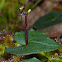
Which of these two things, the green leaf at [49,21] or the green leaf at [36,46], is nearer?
the green leaf at [36,46]

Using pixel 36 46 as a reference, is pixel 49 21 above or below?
above

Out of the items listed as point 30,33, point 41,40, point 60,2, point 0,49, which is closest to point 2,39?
point 0,49

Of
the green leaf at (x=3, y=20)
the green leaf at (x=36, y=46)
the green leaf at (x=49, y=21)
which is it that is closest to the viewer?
the green leaf at (x=36, y=46)

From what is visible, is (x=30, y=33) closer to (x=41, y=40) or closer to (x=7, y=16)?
(x=41, y=40)

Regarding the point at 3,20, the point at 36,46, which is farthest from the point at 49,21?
the point at 36,46

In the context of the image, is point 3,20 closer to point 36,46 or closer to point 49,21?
point 49,21

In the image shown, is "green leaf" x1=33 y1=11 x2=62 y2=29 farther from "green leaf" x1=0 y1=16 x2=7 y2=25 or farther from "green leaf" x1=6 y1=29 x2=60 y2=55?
"green leaf" x1=6 y1=29 x2=60 y2=55

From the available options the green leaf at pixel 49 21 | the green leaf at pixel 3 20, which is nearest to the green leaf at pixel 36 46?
the green leaf at pixel 49 21

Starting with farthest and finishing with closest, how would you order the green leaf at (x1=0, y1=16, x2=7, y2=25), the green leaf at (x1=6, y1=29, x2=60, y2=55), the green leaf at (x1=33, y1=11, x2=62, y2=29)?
1. the green leaf at (x1=0, y1=16, x2=7, y2=25)
2. the green leaf at (x1=33, y1=11, x2=62, y2=29)
3. the green leaf at (x1=6, y1=29, x2=60, y2=55)

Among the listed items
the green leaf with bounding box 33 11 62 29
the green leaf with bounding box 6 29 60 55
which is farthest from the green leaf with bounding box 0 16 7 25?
the green leaf with bounding box 6 29 60 55

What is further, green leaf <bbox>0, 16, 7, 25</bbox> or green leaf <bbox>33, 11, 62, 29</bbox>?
green leaf <bbox>0, 16, 7, 25</bbox>

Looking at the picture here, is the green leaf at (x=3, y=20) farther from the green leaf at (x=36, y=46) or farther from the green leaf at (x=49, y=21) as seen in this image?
the green leaf at (x=36, y=46)
